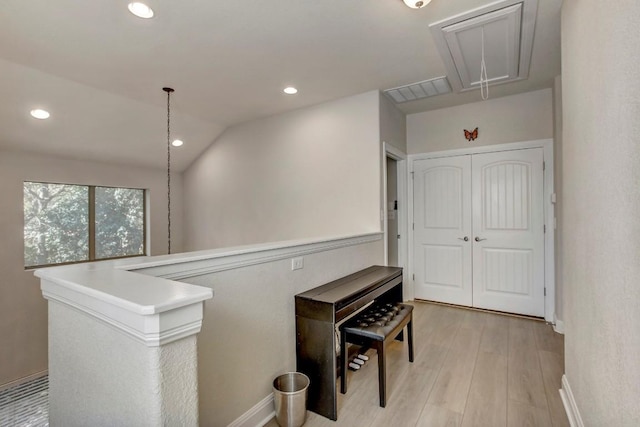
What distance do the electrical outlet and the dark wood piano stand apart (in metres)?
0.19

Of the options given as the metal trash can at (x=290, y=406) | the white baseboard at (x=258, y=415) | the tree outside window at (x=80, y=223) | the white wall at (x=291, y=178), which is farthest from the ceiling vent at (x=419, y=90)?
the tree outside window at (x=80, y=223)

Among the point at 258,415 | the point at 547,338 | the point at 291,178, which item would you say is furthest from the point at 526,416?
the point at 291,178

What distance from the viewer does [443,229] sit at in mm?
4082

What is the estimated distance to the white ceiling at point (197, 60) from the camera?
2082 millimetres

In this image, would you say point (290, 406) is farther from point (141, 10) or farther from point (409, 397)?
point (141, 10)

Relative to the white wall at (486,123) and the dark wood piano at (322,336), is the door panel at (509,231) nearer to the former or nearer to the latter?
the white wall at (486,123)

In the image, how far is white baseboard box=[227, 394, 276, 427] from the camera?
1.75 m

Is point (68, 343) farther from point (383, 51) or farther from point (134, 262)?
point (383, 51)

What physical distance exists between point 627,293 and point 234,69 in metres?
3.10

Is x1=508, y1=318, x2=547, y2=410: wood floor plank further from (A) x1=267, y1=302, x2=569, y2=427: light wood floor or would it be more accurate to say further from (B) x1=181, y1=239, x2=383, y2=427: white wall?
(B) x1=181, y1=239, x2=383, y2=427: white wall

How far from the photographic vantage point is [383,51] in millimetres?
2607

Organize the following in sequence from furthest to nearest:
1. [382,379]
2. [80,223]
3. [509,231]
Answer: [80,223]
[509,231]
[382,379]

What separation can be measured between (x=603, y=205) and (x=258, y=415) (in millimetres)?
2098

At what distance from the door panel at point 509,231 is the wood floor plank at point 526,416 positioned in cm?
192
